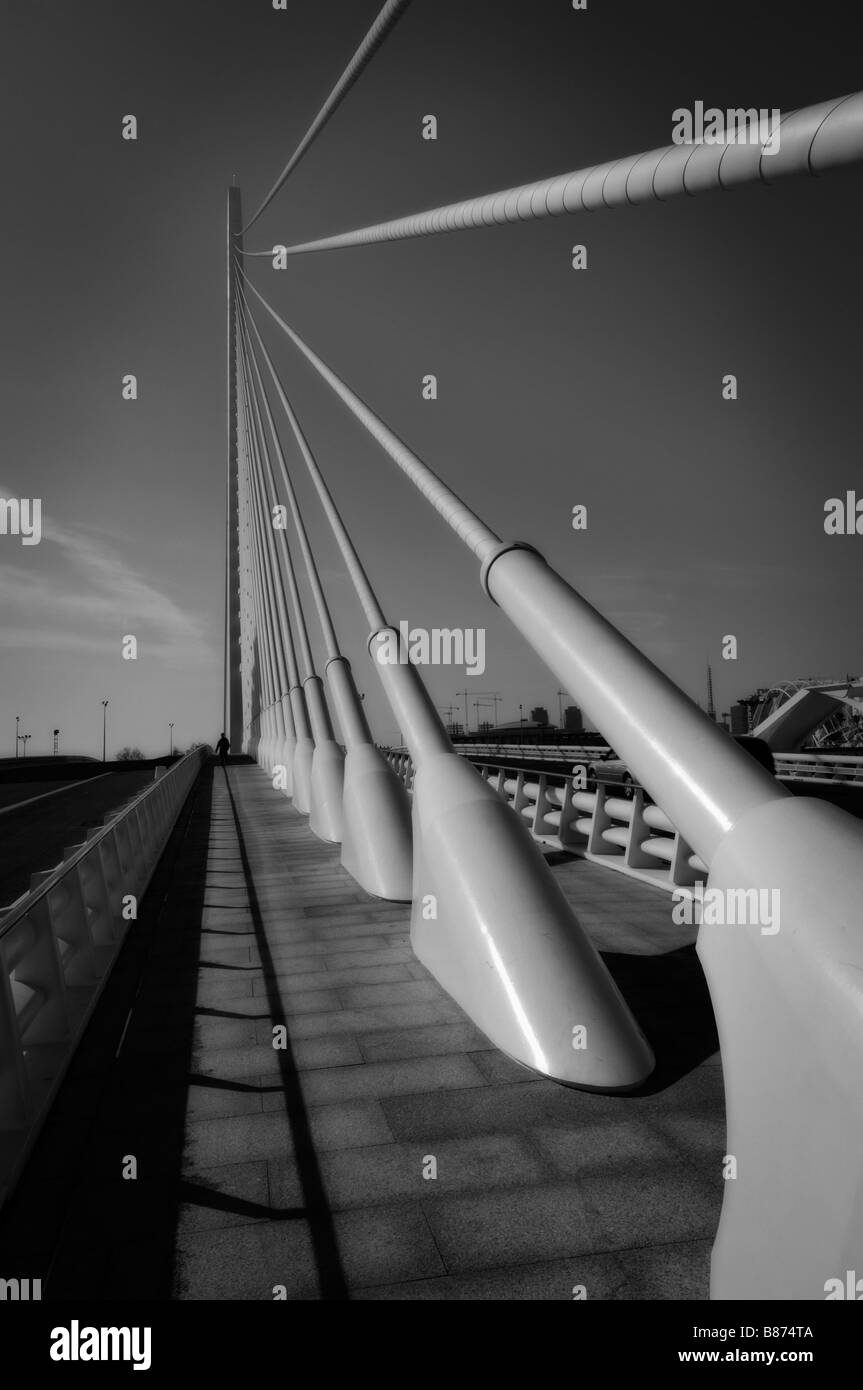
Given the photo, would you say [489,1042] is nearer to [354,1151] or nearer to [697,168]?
[354,1151]

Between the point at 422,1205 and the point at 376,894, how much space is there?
19.8 ft

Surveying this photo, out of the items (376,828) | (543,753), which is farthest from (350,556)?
(543,753)

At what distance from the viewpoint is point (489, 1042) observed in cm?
524

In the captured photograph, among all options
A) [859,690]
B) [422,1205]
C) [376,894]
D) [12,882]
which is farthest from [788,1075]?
[859,690]

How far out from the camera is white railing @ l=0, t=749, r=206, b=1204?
3.82 metres

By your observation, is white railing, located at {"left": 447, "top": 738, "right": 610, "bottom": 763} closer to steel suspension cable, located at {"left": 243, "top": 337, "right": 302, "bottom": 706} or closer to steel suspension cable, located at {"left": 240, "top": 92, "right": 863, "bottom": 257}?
steel suspension cable, located at {"left": 243, "top": 337, "right": 302, "bottom": 706}

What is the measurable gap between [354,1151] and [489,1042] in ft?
4.64

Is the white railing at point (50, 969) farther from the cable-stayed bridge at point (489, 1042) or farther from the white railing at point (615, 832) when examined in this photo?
the white railing at point (615, 832)

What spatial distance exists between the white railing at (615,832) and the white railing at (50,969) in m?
3.51

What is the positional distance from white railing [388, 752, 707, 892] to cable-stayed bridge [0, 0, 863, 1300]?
73 cm

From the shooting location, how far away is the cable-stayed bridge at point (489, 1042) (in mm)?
2830
